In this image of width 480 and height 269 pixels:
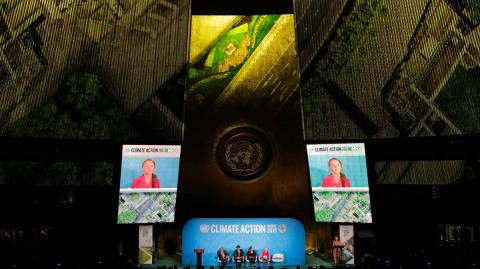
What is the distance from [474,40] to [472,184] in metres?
4.22

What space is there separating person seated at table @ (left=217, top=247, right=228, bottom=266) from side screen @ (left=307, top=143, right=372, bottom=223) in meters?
2.68

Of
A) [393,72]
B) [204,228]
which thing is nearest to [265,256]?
[204,228]

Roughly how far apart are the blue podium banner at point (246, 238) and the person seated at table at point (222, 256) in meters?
0.11

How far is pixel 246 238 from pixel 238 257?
0.55 metres

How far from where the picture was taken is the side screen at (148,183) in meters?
10.9

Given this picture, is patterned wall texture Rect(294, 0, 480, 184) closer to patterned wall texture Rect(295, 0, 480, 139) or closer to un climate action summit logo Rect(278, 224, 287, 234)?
patterned wall texture Rect(295, 0, 480, 139)

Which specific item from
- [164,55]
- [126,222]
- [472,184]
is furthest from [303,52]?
[126,222]

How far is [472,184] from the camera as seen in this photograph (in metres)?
12.3

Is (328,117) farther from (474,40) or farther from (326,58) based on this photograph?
(474,40)

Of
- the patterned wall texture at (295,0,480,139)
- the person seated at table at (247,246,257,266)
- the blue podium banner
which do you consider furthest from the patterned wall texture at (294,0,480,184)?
the person seated at table at (247,246,257,266)

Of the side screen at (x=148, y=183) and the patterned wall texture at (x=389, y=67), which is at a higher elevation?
the patterned wall texture at (x=389, y=67)

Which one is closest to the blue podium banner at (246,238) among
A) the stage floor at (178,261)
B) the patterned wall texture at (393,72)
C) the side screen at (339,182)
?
the stage floor at (178,261)

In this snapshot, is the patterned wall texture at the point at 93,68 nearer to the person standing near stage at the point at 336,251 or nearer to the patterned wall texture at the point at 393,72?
the patterned wall texture at the point at 393,72

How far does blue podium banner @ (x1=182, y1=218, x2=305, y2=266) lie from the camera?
36.6 feet
